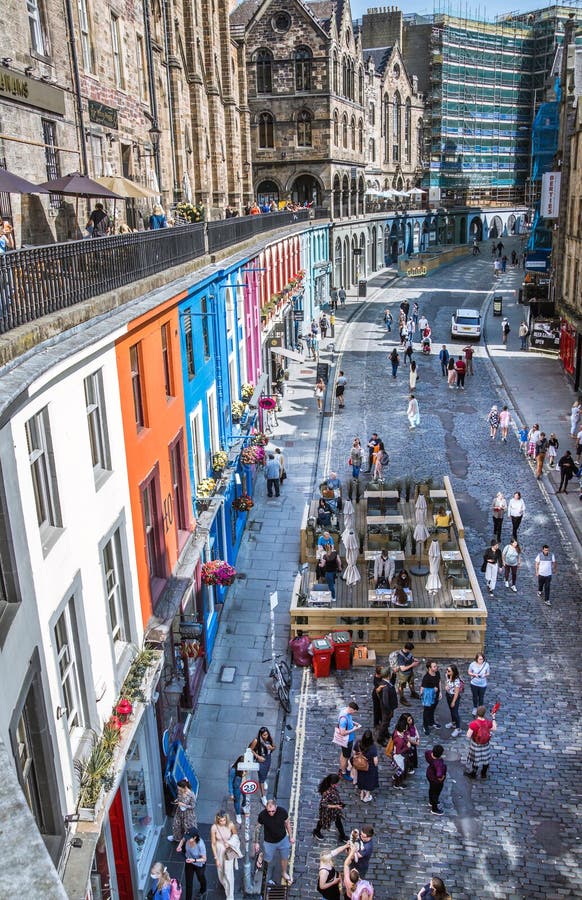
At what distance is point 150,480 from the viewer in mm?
12438

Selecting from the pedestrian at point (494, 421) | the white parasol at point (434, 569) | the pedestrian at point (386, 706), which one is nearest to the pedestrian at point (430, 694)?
the pedestrian at point (386, 706)

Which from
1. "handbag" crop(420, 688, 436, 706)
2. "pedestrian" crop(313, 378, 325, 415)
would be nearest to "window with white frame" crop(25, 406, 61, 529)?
"handbag" crop(420, 688, 436, 706)

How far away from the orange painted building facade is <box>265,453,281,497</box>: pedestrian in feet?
28.4

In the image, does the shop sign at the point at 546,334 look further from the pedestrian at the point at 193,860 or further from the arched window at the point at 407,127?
the arched window at the point at 407,127

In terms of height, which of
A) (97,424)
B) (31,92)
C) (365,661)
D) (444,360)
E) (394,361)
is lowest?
(365,661)

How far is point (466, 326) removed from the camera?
146 feet

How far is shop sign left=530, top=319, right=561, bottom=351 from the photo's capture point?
135ft

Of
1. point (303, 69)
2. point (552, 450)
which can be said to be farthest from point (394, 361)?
point (303, 69)

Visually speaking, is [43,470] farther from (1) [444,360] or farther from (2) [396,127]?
(2) [396,127]

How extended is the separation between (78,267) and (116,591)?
4.14m

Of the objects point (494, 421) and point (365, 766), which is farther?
point (494, 421)

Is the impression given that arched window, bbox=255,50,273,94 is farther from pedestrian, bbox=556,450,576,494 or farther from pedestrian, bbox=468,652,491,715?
pedestrian, bbox=468,652,491,715

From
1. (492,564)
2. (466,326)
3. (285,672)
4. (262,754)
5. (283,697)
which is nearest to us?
(262,754)

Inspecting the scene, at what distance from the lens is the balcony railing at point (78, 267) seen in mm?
7383
